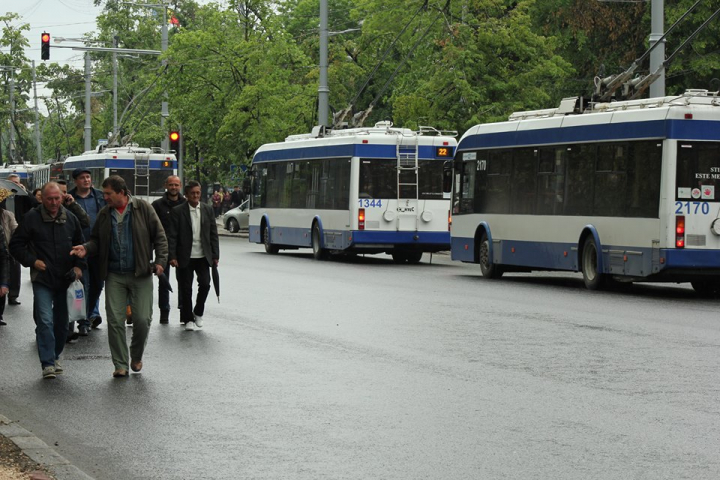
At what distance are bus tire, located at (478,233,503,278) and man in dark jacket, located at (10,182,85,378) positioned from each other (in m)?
14.7

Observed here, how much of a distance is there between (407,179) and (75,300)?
767 inches

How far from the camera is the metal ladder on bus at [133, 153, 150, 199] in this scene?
48.5m

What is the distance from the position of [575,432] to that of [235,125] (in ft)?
147

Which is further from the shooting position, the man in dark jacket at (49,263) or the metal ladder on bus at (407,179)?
the metal ladder on bus at (407,179)

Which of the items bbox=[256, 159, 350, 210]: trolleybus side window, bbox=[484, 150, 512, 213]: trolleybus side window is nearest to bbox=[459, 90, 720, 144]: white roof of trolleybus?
bbox=[484, 150, 512, 213]: trolleybus side window

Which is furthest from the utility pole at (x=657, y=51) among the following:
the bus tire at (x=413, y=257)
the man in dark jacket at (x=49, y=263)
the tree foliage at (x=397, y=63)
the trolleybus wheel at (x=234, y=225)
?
the trolleybus wheel at (x=234, y=225)

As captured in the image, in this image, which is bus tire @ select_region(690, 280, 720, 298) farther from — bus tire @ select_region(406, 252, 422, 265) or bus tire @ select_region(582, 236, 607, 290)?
bus tire @ select_region(406, 252, 422, 265)

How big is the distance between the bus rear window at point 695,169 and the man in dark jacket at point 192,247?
7495 mm

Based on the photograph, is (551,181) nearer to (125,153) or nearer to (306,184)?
(306,184)

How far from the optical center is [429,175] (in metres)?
31.8

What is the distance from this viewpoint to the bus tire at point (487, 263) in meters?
26.5

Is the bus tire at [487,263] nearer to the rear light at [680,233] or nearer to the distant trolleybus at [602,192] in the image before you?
the distant trolleybus at [602,192]

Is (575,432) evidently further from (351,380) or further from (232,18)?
(232,18)

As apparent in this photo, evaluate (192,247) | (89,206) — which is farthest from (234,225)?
(89,206)
